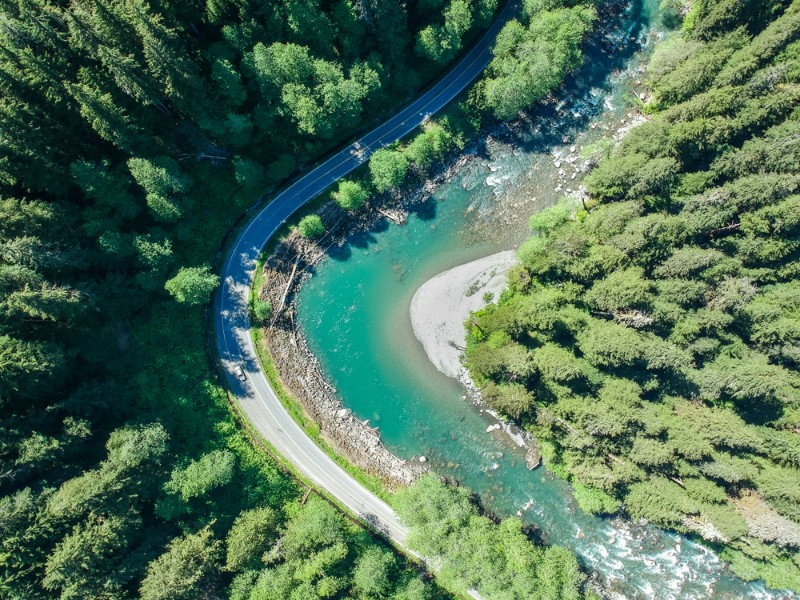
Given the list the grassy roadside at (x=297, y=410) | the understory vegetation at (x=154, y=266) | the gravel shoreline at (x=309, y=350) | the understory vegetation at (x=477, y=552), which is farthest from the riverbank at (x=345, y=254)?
the understory vegetation at (x=154, y=266)

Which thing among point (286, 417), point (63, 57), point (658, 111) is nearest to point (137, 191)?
point (63, 57)

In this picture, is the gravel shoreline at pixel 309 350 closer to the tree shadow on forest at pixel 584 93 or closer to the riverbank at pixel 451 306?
the tree shadow on forest at pixel 584 93

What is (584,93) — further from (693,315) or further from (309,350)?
(309,350)

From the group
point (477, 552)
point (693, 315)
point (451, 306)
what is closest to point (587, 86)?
point (693, 315)

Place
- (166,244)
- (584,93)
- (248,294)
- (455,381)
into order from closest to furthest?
(166,244)
(248,294)
(455,381)
(584,93)

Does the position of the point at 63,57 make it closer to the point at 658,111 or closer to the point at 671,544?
the point at 658,111
